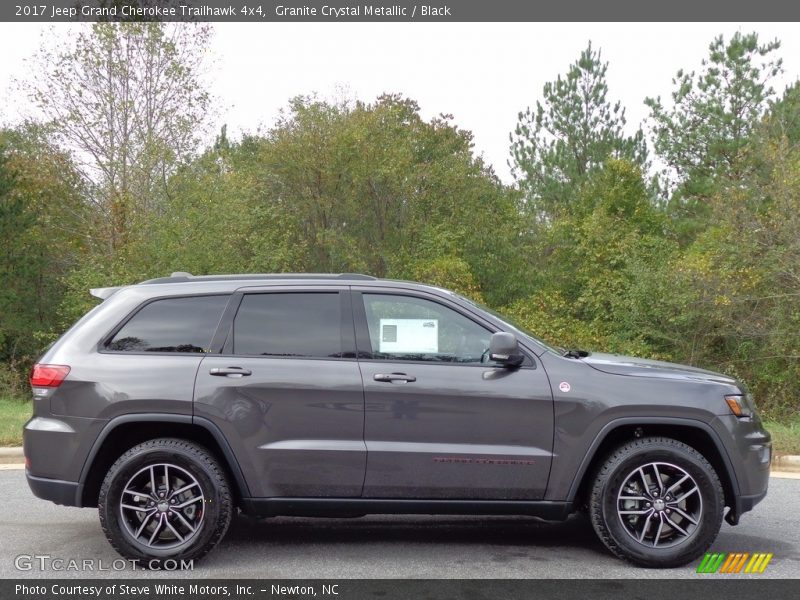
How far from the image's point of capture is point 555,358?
5312mm

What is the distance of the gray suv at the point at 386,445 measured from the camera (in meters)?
5.11

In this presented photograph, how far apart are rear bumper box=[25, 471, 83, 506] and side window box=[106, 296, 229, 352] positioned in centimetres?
86

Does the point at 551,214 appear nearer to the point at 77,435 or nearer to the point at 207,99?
the point at 207,99

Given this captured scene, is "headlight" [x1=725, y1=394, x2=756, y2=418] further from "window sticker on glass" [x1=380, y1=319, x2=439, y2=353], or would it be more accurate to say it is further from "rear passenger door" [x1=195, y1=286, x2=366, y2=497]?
"rear passenger door" [x1=195, y1=286, x2=366, y2=497]

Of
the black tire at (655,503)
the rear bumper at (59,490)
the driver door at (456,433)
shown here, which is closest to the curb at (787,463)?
the black tire at (655,503)

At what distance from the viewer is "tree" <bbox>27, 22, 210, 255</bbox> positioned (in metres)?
28.1

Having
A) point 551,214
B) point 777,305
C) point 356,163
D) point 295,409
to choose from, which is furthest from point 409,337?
point 551,214

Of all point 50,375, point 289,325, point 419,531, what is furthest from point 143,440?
point 419,531

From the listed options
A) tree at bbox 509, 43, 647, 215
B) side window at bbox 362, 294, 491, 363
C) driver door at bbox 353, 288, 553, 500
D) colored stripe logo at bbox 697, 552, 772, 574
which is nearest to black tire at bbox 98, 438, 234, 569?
driver door at bbox 353, 288, 553, 500

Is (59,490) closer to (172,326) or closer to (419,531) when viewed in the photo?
(172,326)

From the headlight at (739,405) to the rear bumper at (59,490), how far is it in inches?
158

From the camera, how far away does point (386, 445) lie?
5113 mm

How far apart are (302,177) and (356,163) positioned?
2.41 meters

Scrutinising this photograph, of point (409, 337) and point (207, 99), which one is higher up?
point (207, 99)
